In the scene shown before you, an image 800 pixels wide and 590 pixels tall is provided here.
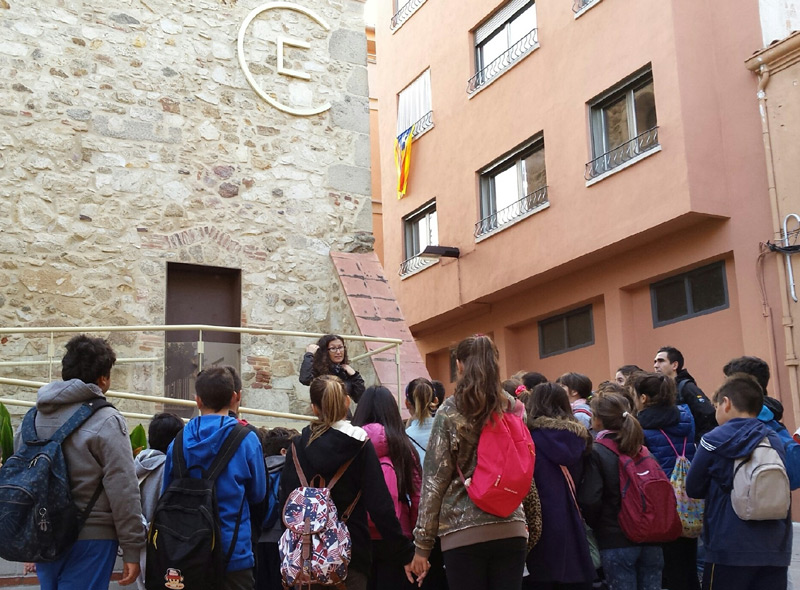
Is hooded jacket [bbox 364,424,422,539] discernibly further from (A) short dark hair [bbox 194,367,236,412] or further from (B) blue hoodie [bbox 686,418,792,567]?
(B) blue hoodie [bbox 686,418,792,567]

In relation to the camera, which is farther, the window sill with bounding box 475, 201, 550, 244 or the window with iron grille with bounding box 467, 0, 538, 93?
the window with iron grille with bounding box 467, 0, 538, 93

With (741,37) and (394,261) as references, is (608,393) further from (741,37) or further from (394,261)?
(394,261)

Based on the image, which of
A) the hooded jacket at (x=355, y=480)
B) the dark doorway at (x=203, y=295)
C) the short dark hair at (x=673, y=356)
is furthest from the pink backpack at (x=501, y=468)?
the dark doorway at (x=203, y=295)

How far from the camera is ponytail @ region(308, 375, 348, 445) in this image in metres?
4.52

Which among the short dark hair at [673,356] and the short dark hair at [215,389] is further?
the short dark hair at [673,356]

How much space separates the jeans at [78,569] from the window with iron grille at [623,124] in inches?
411

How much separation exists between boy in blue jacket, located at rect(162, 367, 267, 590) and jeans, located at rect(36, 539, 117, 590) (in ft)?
1.40

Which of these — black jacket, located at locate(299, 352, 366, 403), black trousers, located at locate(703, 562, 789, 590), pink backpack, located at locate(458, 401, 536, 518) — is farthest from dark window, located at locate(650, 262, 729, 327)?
pink backpack, located at locate(458, 401, 536, 518)

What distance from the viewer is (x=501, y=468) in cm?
393

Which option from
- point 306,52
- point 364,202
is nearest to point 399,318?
point 364,202

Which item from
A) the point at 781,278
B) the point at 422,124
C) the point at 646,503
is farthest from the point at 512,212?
the point at 646,503

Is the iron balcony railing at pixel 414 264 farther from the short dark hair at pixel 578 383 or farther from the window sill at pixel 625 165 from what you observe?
the short dark hair at pixel 578 383

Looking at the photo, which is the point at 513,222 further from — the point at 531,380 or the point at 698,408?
the point at 698,408

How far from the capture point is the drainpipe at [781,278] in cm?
1091
